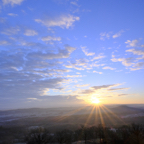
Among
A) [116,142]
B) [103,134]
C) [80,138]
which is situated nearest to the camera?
[116,142]

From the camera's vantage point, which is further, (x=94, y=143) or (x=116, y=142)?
(x=94, y=143)

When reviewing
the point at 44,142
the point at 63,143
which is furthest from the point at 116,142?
the point at 44,142

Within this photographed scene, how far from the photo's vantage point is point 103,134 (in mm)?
34594

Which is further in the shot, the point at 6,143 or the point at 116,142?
the point at 6,143

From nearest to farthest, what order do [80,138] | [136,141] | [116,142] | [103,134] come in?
[136,141] → [116,142] → [103,134] → [80,138]

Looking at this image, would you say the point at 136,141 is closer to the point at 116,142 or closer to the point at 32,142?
the point at 116,142

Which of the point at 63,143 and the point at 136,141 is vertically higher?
the point at 136,141

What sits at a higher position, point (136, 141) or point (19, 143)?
point (136, 141)

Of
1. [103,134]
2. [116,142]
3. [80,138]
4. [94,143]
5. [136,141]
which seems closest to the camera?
[136,141]

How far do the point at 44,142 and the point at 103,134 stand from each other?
15.7m

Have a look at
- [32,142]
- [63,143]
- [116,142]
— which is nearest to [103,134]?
[116,142]

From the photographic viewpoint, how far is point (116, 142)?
88.0ft

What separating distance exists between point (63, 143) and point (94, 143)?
7.43 m

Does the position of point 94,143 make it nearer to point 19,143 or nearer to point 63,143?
point 63,143
